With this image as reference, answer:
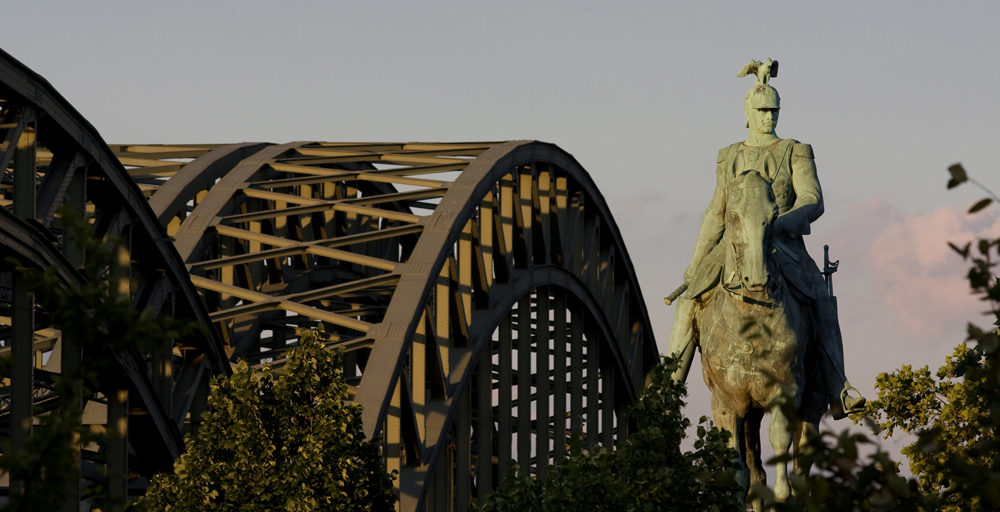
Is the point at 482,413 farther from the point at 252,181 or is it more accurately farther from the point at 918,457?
the point at 918,457

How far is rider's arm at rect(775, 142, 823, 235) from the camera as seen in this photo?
824 inches

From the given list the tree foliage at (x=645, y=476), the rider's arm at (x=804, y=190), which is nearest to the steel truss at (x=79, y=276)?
the tree foliage at (x=645, y=476)

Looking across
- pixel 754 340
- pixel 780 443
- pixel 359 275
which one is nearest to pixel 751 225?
pixel 754 340

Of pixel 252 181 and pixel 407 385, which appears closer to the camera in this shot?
pixel 407 385

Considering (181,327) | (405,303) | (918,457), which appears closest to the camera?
(181,327)

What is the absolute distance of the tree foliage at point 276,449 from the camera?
727 inches

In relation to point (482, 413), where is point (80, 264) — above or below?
above

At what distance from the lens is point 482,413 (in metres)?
36.0

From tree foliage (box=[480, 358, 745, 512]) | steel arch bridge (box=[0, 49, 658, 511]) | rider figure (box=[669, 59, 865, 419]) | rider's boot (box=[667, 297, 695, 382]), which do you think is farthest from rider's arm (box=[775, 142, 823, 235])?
steel arch bridge (box=[0, 49, 658, 511])

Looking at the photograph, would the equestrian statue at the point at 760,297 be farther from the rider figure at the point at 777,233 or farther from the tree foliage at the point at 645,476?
the tree foliage at the point at 645,476

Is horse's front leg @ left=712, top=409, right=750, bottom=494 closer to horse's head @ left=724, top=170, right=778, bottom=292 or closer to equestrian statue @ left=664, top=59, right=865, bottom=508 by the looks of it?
equestrian statue @ left=664, top=59, right=865, bottom=508

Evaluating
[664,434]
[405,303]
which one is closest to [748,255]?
[664,434]

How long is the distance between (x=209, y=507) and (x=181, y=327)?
35.9ft

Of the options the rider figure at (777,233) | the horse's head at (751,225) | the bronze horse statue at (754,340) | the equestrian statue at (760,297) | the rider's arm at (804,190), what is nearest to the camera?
the horse's head at (751,225)
